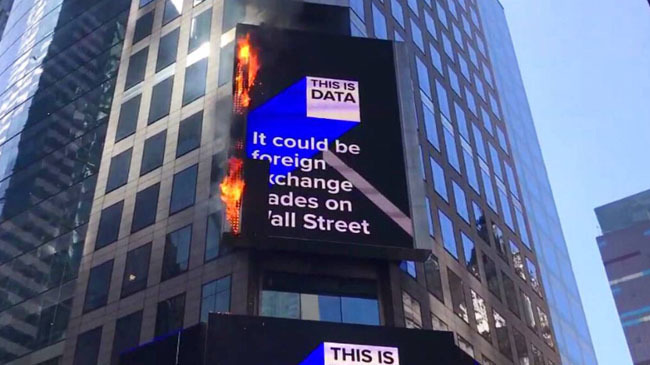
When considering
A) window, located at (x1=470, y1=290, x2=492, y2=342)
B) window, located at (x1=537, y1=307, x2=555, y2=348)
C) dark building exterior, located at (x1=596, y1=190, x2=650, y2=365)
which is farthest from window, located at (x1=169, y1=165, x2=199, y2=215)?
dark building exterior, located at (x1=596, y1=190, x2=650, y2=365)

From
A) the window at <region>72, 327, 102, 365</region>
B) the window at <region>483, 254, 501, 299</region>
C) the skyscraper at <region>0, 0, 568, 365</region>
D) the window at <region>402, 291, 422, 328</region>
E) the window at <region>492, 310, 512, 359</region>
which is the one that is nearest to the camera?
the skyscraper at <region>0, 0, 568, 365</region>

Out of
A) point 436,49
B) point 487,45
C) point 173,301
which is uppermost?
point 487,45

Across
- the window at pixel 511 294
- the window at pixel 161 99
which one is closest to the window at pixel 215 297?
the window at pixel 161 99

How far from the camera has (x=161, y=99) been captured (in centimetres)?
4200

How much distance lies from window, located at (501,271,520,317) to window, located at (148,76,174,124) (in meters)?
22.4

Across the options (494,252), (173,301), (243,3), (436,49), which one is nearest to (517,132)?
(436,49)

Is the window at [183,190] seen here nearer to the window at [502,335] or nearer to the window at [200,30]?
the window at [200,30]

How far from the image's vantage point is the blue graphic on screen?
34.2 m

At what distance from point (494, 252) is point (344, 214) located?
17.6m

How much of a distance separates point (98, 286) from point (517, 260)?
2730 cm

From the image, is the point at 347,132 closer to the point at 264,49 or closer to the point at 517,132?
the point at 264,49

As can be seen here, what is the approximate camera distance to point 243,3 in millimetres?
42406

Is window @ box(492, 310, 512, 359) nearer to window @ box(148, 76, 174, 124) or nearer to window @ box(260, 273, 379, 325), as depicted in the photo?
window @ box(260, 273, 379, 325)

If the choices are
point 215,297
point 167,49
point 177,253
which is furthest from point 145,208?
point 167,49
